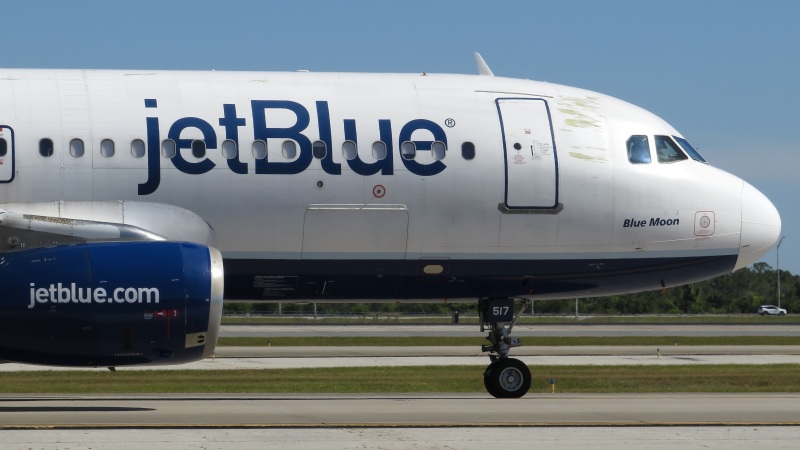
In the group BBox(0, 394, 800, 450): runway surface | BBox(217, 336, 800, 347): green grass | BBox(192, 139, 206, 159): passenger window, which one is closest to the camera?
BBox(0, 394, 800, 450): runway surface

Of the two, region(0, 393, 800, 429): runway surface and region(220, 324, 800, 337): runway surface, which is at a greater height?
region(0, 393, 800, 429): runway surface

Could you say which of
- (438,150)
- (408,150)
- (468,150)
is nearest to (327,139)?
(408,150)

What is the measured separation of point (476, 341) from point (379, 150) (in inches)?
1522

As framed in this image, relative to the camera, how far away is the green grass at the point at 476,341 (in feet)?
182

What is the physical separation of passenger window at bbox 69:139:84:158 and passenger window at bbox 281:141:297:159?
2892 millimetres

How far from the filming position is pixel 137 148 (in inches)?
744

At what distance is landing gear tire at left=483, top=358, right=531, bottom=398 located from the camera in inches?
838

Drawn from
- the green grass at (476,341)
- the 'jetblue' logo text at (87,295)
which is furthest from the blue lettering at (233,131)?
the green grass at (476,341)

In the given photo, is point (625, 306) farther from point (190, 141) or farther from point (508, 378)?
point (190, 141)

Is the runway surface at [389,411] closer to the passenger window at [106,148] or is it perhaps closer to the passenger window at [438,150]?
the passenger window at [106,148]

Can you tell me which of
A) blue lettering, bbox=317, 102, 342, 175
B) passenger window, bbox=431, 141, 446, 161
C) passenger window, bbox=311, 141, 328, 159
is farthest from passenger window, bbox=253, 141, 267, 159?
passenger window, bbox=431, 141, 446, 161

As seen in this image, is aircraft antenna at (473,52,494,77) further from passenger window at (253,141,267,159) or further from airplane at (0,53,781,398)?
passenger window at (253,141,267,159)

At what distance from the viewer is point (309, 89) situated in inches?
794

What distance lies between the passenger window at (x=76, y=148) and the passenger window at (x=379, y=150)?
4260mm
